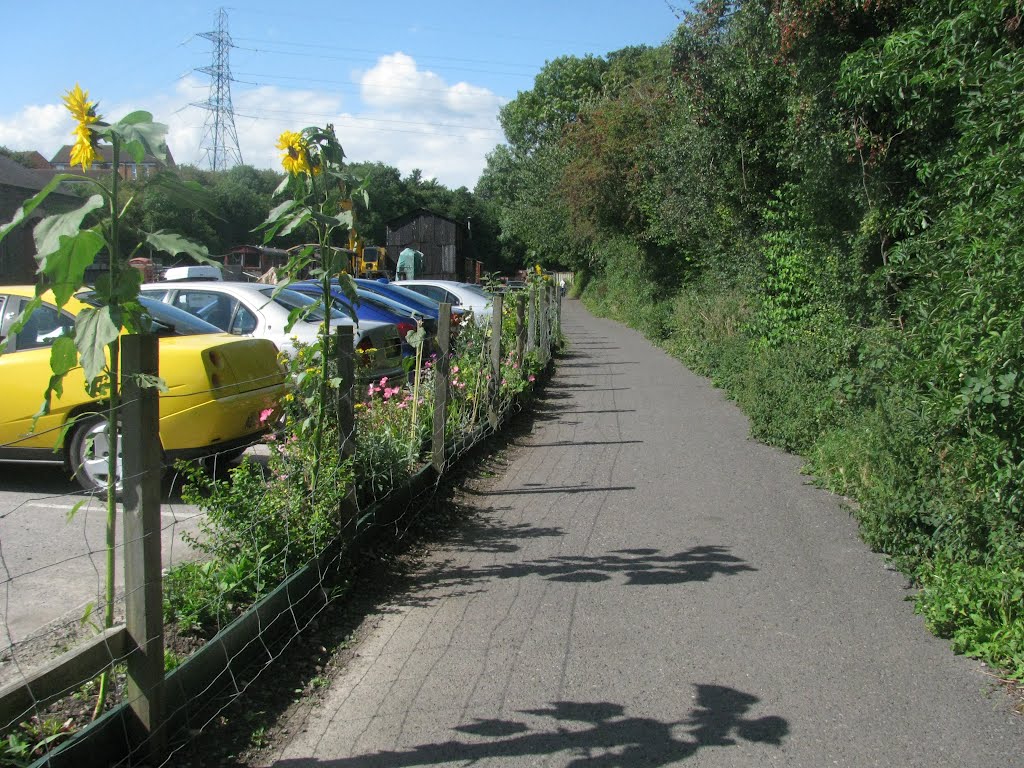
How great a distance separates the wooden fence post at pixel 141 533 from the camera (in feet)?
10.1

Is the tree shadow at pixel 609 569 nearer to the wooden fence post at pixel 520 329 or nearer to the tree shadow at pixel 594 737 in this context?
the tree shadow at pixel 594 737

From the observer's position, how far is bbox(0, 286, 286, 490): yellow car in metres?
6.48

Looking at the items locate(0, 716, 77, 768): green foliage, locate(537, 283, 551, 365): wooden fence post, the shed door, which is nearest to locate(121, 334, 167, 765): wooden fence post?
locate(0, 716, 77, 768): green foliage

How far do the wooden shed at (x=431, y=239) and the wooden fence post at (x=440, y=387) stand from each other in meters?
54.1

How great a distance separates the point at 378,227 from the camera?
234ft

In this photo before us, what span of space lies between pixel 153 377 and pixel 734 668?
115 inches

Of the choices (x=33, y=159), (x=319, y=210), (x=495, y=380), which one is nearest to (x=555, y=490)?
(x=495, y=380)

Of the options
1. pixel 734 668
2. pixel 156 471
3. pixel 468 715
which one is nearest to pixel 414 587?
pixel 468 715

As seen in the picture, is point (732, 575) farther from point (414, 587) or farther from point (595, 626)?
point (414, 587)

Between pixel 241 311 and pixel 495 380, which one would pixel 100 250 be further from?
pixel 495 380

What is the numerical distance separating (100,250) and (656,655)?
307 centimetres

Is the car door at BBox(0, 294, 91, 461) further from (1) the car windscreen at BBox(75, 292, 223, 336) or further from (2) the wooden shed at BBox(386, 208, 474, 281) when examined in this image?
(2) the wooden shed at BBox(386, 208, 474, 281)

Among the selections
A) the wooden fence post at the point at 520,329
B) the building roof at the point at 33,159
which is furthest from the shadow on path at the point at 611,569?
the building roof at the point at 33,159

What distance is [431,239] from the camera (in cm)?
6219
